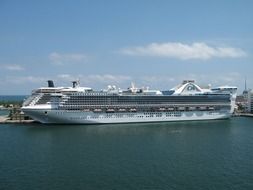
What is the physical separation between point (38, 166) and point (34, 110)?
721 inches

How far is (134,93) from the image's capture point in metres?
41.8

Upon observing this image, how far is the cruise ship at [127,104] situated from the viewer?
37219 mm

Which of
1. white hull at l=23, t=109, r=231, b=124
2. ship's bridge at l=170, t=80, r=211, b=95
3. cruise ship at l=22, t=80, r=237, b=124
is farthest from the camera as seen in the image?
ship's bridge at l=170, t=80, r=211, b=95

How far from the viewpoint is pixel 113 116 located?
129 feet

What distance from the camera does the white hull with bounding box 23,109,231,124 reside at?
121 ft

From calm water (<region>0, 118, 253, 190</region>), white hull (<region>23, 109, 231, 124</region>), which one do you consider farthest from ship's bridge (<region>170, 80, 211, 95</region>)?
calm water (<region>0, 118, 253, 190</region>)

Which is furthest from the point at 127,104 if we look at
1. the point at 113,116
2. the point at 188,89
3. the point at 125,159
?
the point at 125,159

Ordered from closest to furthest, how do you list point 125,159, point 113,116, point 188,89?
point 125,159
point 113,116
point 188,89

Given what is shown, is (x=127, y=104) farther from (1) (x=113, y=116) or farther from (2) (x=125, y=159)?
(2) (x=125, y=159)

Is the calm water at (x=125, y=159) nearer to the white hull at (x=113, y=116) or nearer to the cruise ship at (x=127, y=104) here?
the white hull at (x=113, y=116)

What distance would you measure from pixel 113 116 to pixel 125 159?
61.4 feet

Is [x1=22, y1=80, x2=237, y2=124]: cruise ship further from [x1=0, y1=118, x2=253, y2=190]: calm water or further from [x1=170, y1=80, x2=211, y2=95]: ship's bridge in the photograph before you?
[x1=0, y1=118, x2=253, y2=190]: calm water

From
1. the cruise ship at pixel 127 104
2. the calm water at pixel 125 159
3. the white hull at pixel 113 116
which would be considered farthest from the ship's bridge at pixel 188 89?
the calm water at pixel 125 159

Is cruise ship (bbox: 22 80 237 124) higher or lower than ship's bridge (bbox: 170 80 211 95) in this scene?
lower
